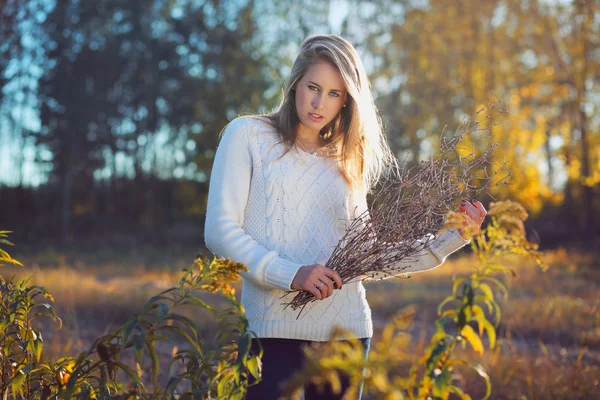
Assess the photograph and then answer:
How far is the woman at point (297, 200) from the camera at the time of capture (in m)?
A: 2.21

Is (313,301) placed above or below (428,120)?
below

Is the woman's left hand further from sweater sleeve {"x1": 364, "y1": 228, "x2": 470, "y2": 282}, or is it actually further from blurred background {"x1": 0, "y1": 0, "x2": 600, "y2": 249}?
blurred background {"x1": 0, "y1": 0, "x2": 600, "y2": 249}

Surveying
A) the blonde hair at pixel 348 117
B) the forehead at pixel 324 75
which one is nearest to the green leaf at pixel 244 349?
the blonde hair at pixel 348 117

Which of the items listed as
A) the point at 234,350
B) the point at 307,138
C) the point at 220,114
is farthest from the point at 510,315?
the point at 220,114

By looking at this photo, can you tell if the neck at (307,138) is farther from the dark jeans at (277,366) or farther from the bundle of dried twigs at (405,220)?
the dark jeans at (277,366)

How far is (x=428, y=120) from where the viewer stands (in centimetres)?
1780

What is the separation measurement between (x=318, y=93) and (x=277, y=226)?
50cm

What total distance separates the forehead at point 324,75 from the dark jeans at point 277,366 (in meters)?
0.92

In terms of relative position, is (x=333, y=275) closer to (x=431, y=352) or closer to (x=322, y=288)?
(x=322, y=288)

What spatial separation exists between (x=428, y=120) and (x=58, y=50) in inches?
482

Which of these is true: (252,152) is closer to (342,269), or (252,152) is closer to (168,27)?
(342,269)

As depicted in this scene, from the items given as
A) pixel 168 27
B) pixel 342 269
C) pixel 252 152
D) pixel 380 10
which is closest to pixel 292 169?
pixel 252 152

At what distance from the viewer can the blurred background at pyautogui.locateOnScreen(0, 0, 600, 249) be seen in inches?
651

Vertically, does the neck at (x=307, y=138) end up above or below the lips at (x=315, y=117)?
below
